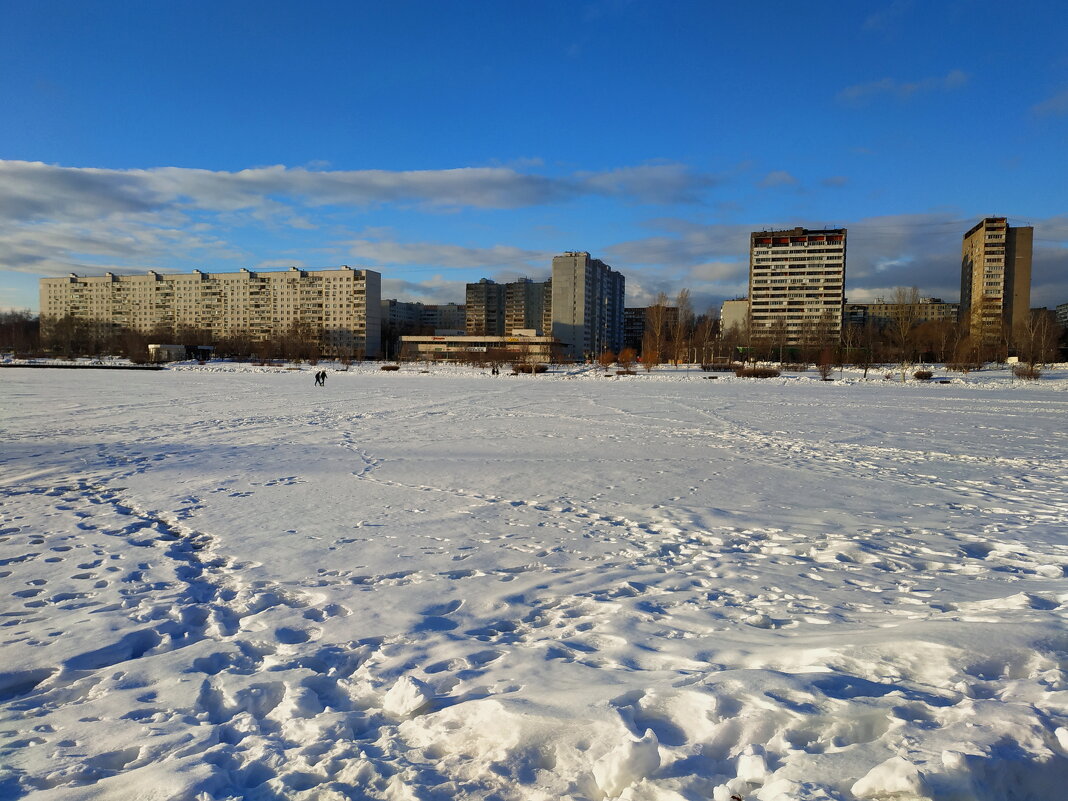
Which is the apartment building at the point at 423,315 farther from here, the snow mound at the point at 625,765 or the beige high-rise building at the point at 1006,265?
the snow mound at the point at 625,765

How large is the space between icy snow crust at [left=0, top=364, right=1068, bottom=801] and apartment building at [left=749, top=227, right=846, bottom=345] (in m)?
123

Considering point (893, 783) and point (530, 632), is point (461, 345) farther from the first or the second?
point (893, 783)

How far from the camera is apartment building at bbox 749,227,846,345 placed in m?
126

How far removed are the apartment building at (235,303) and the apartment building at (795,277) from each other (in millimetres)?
79921

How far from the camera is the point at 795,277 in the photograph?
5054 inches

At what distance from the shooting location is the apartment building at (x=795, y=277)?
12581 cm

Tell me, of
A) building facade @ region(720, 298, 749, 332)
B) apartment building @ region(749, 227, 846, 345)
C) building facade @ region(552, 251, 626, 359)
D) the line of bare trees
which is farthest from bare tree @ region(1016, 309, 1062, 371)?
building facade @ region(552, 251, 626, 359)

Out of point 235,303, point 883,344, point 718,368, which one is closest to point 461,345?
point 235,303

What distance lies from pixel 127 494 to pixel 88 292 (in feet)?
544

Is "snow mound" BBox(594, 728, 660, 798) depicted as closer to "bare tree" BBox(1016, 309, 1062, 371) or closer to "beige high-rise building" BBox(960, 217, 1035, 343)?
"bare tree" BBox(1016, 309, 1062, 371)

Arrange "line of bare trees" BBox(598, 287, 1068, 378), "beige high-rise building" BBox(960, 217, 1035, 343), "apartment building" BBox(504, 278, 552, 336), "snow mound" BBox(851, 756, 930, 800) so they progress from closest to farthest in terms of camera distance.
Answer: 1. "snow mound" BBox(851, 756, 930, 800)
2. "line of bare trees" BBox(598, 287, 1068, 378)
3. "beige high-rise building" BBox(960, 217, 1035, 343)
4. "apartment building" BBox(504, 278, 552, 336)

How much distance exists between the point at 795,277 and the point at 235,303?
4644 inches

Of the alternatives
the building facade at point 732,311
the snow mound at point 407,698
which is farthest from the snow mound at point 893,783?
the building facade at point 732,311

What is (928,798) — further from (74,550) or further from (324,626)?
(74,550)
